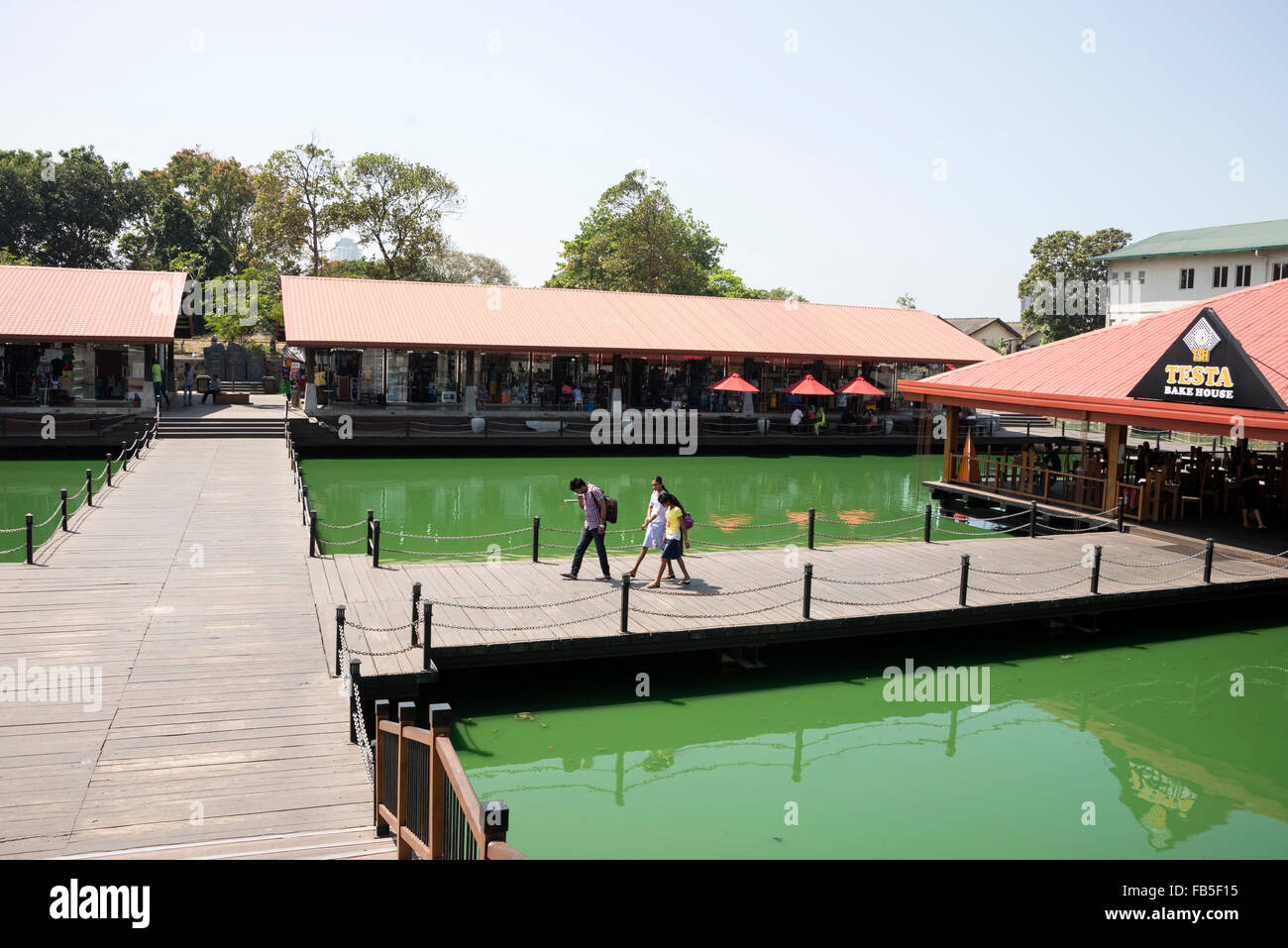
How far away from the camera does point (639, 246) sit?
2314 inches

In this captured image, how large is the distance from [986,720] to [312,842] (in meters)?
8.40

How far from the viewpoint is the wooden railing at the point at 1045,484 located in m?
22.8

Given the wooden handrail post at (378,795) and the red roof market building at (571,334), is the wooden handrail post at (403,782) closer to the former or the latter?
the wooden handrail post at (378,795)

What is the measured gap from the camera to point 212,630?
1180 centimetres

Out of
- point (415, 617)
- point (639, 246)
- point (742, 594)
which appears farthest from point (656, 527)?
point (639, 246)

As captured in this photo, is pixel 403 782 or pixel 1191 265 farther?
pixel 1191 265

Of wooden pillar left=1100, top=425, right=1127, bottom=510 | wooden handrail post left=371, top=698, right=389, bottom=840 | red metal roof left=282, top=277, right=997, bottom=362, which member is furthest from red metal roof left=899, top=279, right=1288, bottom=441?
wooden handrail post left=371, top=698, right=389, bottom=840

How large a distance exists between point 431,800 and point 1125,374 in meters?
20.5

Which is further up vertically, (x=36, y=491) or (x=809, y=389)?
(x=809, y=389)

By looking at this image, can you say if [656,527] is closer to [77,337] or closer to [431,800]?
[431,800]

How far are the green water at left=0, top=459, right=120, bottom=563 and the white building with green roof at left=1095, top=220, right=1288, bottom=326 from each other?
54.2 metres
